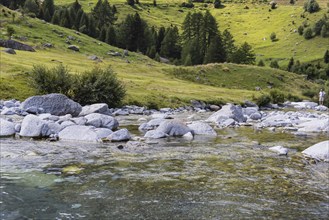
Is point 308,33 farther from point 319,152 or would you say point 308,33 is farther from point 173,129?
point 319,152

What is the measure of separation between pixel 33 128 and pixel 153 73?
51.4 metres

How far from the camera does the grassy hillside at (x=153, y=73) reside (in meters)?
46.6

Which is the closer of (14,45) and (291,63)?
(14,45)

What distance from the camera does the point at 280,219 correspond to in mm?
8156

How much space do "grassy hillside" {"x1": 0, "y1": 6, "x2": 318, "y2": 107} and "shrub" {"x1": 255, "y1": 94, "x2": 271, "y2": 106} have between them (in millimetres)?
2260

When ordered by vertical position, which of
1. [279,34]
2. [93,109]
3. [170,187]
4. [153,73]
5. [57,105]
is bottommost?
[153,73]

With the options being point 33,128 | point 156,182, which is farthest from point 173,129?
point 156,182

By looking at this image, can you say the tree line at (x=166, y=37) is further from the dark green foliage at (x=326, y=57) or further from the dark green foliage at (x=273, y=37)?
the dark green foliage at (x=273, y=37)

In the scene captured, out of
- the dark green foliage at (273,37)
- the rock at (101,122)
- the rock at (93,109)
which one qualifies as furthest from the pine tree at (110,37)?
the rock at (101,122)

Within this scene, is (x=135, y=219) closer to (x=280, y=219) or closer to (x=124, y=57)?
(x=280, y=219)

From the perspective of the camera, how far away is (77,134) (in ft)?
58.4

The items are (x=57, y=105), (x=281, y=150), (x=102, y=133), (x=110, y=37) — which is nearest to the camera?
(x=281, y=150)

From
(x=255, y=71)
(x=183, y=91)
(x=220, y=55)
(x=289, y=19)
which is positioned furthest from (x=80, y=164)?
(x=289, y=19)

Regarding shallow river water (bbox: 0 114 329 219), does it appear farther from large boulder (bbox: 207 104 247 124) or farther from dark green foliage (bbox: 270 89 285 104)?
dark green foliage (bbox: 270 89 285 104)
